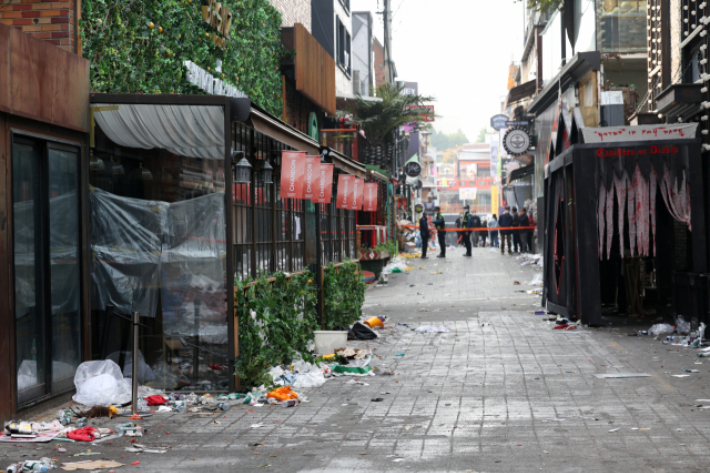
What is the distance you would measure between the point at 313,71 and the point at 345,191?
767 centimetres

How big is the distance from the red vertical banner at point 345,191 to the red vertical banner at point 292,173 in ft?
13.9

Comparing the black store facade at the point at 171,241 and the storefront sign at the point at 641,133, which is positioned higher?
the storefront sign at the point at 641,133

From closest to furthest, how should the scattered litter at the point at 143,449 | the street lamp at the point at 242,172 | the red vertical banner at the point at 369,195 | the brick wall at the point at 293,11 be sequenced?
the scattered litter at the point at 143,449
the street lamp at the point at 242,172
the red vertical banner at the point at 369,195
the brick wall at the point at 293,11

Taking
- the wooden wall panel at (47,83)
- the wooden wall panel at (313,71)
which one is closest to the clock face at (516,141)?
the wooden wall panel at (313,71)

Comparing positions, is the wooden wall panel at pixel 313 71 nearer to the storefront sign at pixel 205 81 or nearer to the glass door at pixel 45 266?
the storefront sign at pixel 205 81

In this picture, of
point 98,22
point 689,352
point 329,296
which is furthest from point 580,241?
point 98,22

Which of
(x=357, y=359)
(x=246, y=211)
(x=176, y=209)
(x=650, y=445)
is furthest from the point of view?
(x=357, y=359)

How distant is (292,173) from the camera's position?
404 inches

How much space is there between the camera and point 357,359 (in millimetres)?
11148

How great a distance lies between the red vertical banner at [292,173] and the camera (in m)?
10.2

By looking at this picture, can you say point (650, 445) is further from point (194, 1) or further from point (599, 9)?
point (599, 9)

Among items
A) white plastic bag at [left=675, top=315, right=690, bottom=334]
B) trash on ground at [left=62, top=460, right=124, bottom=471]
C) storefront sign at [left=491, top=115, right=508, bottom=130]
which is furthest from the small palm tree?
trash on ground at [left=62, top=460, right=124, bottom=471]

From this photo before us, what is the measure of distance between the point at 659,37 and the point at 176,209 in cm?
1194

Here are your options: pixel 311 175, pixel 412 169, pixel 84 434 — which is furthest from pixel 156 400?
pixel 412 169
